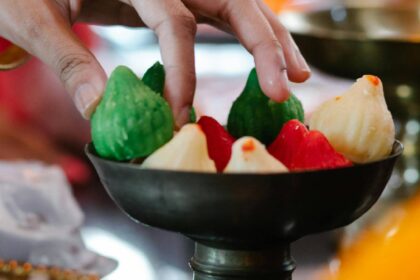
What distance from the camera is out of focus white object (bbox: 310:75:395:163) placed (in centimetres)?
88

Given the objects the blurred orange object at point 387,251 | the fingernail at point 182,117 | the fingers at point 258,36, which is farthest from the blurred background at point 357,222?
the fingernail at point 182,117

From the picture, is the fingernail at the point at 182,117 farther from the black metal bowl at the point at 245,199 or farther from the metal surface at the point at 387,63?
the metal surface at the point at 387,63

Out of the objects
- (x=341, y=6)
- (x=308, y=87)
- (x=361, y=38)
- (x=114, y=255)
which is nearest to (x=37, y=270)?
(x=114, y=255)

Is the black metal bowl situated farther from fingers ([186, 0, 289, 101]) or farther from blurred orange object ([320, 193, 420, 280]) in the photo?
blurred orange object ([320, 193, 420, 280])

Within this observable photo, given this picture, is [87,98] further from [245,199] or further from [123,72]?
[245,199]

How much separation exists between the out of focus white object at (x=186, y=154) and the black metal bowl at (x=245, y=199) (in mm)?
26

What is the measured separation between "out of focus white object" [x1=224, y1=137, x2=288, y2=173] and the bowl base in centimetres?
11

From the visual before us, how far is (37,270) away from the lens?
1333mm

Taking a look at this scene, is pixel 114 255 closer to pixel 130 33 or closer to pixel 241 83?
pixel 241 83

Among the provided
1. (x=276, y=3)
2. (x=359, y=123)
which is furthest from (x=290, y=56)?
(x=276, y=3)

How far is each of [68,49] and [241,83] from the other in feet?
6.99

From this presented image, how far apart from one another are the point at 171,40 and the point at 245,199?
0.28 metres

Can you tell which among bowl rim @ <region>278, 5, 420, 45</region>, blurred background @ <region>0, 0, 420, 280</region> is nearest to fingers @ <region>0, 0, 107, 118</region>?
blurred background @ <region>0, 0, 420, 280</region>

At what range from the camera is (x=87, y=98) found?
917 mm
